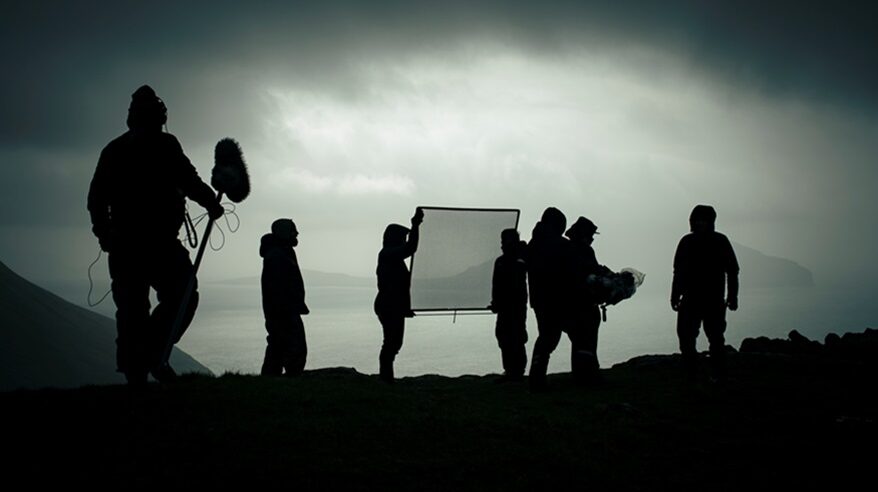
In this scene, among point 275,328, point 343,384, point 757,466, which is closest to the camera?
Answer: point 757,466

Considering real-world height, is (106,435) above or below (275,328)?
below

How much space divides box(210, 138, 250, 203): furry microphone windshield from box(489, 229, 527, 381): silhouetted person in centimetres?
654

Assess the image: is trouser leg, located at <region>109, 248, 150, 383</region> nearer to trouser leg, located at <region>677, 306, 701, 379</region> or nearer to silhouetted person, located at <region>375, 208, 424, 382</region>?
silhouetted person, located at <region>375, 208, 424, 382</region>

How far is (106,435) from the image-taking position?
629 centimetres

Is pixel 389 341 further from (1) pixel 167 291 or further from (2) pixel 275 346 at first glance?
(1) pixel 167 291

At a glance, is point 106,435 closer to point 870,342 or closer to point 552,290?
point 552,290

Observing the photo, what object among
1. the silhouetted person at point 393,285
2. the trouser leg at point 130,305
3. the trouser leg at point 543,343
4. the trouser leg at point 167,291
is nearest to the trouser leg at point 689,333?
the trouser leg at point 543,343

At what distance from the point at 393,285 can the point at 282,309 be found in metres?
2.07

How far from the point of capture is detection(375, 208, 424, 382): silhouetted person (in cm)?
1314

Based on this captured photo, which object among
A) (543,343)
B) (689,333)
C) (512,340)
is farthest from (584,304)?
A: (512,340)

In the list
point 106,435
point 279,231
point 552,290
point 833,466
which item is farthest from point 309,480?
point 279,231

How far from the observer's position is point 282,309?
12453 millimetres

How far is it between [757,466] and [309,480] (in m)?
4.23

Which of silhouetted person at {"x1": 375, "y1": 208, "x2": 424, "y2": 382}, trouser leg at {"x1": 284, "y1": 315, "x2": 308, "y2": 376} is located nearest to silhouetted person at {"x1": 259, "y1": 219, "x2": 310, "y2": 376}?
trouser leg at {"x1": 284, "y1": 315, "x2": 308, "y2": 376}
